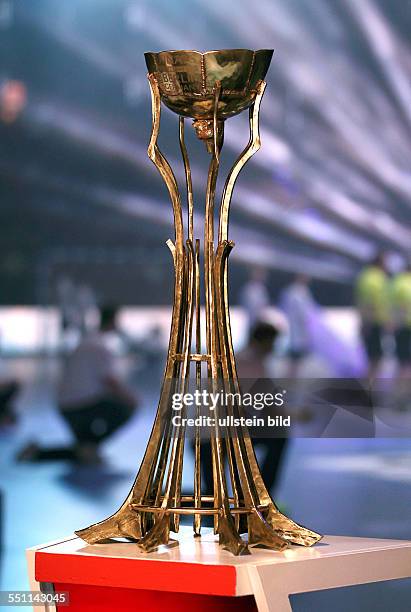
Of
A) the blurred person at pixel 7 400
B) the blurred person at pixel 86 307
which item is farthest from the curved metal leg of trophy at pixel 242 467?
the blurred person at pixel 7 400

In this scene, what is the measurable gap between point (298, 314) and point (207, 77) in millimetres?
4325

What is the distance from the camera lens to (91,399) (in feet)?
19.6

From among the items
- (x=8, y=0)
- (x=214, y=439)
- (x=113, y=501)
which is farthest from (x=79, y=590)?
(x=8, y=0)

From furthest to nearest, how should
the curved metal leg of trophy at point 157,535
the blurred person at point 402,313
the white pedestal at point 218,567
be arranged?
the blurred person at point 402,313 < the curved metal leg of trophy at point 157,535 < the white pedestal at point 218,567

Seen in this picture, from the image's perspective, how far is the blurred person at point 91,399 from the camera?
5.84 metres

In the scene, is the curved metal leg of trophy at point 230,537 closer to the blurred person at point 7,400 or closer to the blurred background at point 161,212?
the blurred background at point 161,212

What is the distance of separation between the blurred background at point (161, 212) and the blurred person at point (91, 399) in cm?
2

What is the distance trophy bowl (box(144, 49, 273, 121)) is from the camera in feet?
6.68

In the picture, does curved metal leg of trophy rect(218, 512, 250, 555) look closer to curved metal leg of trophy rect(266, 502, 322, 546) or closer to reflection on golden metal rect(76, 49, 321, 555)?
reflection on golden metal rect(76, 49, 321, 555)

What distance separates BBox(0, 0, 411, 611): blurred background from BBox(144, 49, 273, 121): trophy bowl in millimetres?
3300

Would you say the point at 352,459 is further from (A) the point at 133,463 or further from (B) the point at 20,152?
(B) the point at 20,152

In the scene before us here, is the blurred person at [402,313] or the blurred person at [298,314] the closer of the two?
the blurred person at [402,313]

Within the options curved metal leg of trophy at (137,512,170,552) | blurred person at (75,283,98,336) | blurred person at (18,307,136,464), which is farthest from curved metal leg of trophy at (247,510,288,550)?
blurred person at (75,283,98,336)


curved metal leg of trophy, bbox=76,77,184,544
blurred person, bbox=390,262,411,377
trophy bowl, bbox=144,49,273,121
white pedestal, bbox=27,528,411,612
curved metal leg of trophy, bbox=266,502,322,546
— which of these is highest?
trophy bowl, bbox=144,49,273,121
